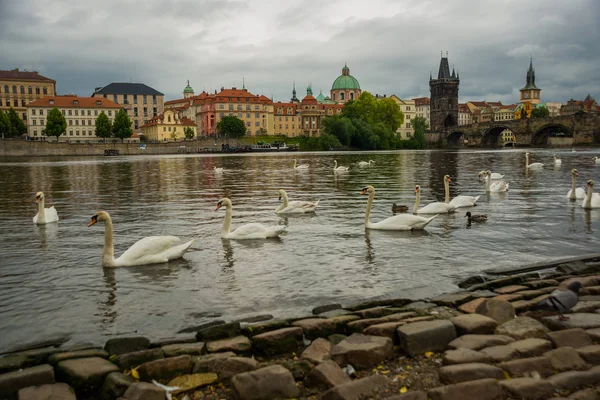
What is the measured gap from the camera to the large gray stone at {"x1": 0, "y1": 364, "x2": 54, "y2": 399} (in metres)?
4.93

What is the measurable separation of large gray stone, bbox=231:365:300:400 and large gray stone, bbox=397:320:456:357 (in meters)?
1.40

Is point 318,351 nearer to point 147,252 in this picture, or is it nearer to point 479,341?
point 479,341

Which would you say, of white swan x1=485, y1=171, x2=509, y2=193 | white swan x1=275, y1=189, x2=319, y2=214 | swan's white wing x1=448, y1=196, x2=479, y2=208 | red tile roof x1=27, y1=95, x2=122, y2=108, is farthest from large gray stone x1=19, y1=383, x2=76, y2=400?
red tile roof x1=27, y1=95, x2=122, y2=108

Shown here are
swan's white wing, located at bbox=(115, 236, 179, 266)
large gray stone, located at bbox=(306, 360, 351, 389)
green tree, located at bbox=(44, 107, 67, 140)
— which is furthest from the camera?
green tree, located at bbox=(44, 107, 67, 140)

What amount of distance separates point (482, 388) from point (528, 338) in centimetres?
139

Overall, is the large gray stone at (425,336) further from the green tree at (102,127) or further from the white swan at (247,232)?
the green tree at (102,127)

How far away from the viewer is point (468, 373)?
4.72m

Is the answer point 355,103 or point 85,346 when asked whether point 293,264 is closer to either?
point 85,346

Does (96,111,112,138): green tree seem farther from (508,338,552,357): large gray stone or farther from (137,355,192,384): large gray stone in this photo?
(508,338,552,357): large gray stone

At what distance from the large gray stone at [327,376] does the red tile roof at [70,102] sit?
141328mm

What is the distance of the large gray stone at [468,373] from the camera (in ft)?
15.4

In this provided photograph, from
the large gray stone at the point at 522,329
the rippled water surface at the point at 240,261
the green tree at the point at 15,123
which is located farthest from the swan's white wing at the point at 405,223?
the green tree at the point at 15,123

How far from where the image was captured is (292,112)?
175m

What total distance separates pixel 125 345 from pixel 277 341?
1.71 meters
